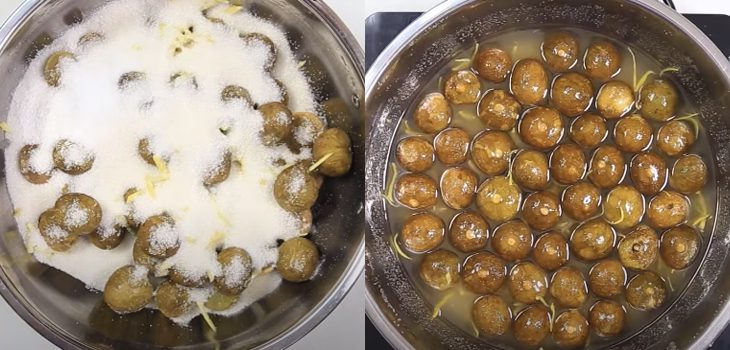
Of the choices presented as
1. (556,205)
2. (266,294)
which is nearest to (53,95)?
(266,294)

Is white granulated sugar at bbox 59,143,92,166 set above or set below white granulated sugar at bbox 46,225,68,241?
above

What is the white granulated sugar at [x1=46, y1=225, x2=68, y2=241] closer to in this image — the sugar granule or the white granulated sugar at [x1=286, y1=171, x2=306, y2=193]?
the sugar granule

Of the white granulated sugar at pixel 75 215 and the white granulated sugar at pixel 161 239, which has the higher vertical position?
the white granulated sugar at pixel 75 215

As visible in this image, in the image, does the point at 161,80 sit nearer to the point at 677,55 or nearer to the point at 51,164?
the point at 51,164

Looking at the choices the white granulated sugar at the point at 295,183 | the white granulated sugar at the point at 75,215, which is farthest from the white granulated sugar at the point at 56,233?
the white granulated sugar at the point at 295,183

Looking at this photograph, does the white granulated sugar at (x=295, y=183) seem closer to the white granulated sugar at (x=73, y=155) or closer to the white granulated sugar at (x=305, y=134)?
the white granulated sugar at (x=305, y=134)

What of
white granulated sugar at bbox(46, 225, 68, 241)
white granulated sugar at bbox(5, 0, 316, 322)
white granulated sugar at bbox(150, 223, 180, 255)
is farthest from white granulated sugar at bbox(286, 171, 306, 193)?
white granulated sugar at bbox(46, 225, 68, 241)
